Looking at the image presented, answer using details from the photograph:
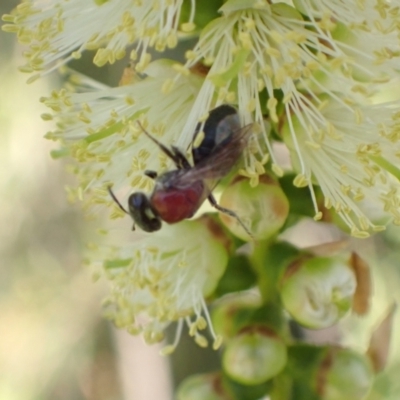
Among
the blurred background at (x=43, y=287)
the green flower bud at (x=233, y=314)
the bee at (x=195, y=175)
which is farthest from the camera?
the blurred background at (x=43, y=287)

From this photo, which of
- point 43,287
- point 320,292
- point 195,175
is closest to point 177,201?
point 195,175

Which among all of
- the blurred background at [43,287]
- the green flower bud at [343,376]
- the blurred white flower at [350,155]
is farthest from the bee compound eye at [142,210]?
the blurred background at [43,287]

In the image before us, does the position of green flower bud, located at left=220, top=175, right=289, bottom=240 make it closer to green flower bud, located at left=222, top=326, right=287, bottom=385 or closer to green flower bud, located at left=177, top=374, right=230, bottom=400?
green flower bud, located at left=222, top=326, right=287, bottom=385

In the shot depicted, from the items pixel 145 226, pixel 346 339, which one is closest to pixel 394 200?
pixel 145 226

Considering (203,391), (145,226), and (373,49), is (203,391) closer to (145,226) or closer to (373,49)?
(145,226)

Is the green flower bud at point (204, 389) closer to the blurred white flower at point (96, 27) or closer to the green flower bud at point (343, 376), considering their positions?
the green flower bud at point (343, 376)

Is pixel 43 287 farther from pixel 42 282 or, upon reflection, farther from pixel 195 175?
pixel 195 175
